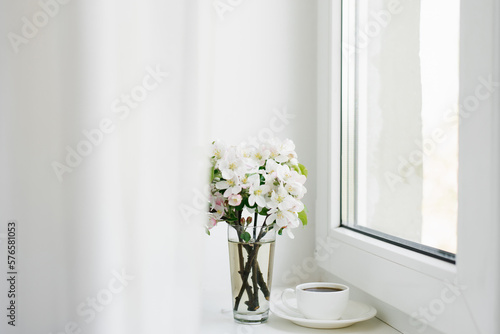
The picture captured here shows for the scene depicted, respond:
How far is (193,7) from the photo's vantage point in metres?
0.70

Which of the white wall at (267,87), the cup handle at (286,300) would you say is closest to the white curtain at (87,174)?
the cup handle at (286,300)

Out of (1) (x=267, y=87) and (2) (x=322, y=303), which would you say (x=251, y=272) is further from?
(1) (x=267, y=87)

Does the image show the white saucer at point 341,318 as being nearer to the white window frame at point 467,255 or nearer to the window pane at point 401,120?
the white window frame at point 467,255

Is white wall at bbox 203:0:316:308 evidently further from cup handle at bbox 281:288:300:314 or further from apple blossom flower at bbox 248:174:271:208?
apple blossom flower at bbox 248:174:271:208

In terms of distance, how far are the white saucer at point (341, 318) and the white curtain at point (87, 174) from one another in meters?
0.31

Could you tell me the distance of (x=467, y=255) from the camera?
665mm

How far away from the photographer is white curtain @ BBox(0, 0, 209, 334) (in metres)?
0.62

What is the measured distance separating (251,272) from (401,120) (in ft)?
1.27

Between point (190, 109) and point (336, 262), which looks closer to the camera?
point (190, 109)

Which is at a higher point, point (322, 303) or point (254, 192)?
point (254, 192)

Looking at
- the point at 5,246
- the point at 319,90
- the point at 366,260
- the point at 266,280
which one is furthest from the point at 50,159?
the point at 319,90

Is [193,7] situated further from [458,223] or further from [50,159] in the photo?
[458,223]

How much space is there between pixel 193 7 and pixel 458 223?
463 mm

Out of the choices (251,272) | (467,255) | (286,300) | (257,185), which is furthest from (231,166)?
(467,255)
